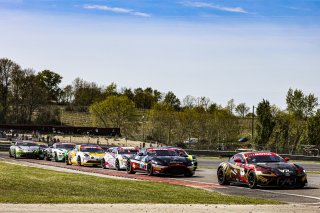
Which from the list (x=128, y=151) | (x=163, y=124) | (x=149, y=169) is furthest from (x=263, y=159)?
(x=163, y=124)

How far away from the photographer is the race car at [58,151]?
4506 centimetres

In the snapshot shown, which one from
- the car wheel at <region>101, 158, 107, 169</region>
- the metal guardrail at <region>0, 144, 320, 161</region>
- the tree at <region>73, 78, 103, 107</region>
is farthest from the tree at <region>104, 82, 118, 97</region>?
the car wheel at <region>101, 158, 107, 169</region>

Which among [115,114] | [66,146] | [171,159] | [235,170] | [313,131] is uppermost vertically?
[115,114]

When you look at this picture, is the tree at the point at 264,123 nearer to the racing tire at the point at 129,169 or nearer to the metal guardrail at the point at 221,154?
the metal guardrail at the point at 221,154

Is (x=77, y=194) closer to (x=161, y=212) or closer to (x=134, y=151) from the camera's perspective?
(x=161, y=212)

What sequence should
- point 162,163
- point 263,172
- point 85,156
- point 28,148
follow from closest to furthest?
1. point 263,172
2. point 162,163
3. point 85,156
4. point 28,148

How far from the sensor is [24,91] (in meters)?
144

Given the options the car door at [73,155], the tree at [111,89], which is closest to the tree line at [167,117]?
the tree at [111,89]

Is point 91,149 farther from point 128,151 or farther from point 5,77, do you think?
point 5,77

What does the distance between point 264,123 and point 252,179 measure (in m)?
91.4

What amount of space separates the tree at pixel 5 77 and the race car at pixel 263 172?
11928cm

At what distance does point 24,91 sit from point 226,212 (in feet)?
431

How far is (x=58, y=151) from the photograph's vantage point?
45.5 m

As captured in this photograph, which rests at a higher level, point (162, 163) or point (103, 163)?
point (162, 163)
